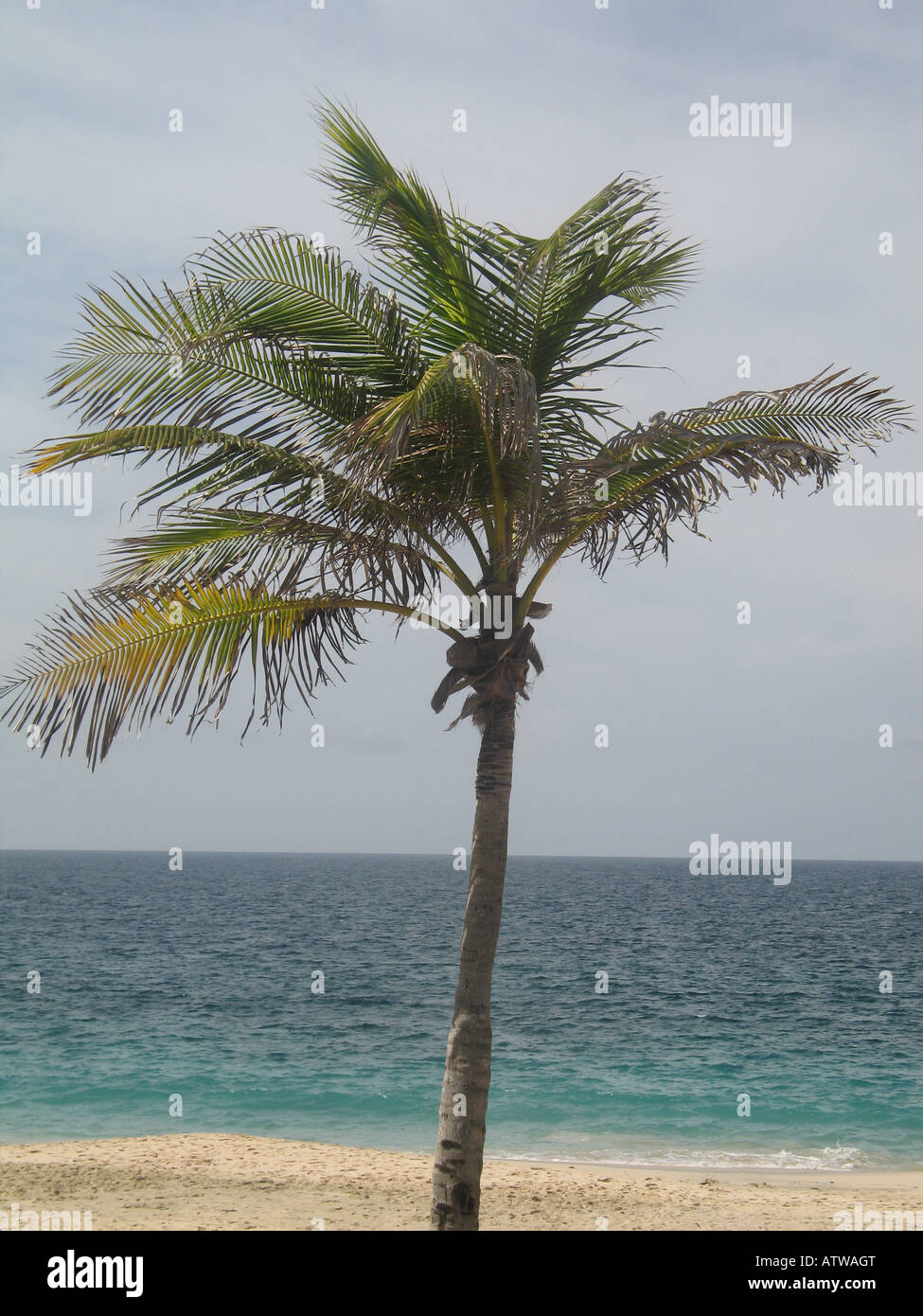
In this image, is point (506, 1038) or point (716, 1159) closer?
point (716, 1159)

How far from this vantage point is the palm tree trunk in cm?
723

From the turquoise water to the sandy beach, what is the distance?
2121 millimetres

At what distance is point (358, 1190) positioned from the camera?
1226 centimetres

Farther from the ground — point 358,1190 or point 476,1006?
point 476,1006

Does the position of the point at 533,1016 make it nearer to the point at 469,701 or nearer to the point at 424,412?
the point at 469,701

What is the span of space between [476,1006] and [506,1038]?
2091 centimetres

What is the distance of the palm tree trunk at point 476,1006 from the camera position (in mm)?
7230
